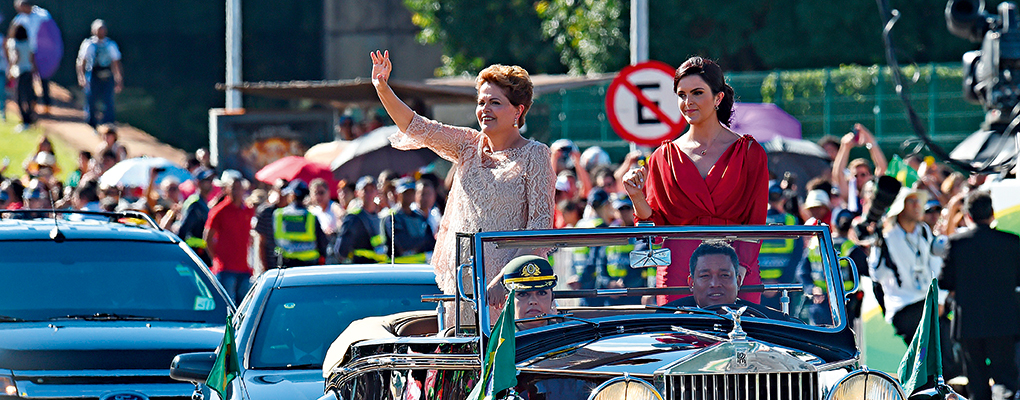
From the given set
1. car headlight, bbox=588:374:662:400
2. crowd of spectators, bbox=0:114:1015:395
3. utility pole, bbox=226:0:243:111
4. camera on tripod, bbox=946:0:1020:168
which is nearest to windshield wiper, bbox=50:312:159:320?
crowd of spectators, bbox=0:114:1015:395

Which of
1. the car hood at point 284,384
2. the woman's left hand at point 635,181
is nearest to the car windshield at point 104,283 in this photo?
the car hood at point 284,384

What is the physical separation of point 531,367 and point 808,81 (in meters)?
24.6

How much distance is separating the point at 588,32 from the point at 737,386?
2877 centimetres

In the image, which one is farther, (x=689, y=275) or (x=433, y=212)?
(x=433, y=212)

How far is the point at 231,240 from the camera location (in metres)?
14.2

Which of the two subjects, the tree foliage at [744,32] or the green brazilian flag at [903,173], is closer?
the green brazilian flag at [903,173]

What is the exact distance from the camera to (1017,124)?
11148 mm

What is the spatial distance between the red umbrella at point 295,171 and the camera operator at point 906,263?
28.9ft

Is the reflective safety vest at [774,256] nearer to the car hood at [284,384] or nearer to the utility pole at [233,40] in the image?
the car hood at [284,384]

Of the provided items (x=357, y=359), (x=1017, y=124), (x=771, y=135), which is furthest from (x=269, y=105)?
(x=357, y=359)

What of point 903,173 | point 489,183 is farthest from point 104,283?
point 903,173

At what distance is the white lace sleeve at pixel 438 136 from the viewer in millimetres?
6324

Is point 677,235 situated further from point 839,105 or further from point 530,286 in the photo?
point 839,105

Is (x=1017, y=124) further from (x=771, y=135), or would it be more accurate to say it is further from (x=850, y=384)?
(x=771, y=135)
